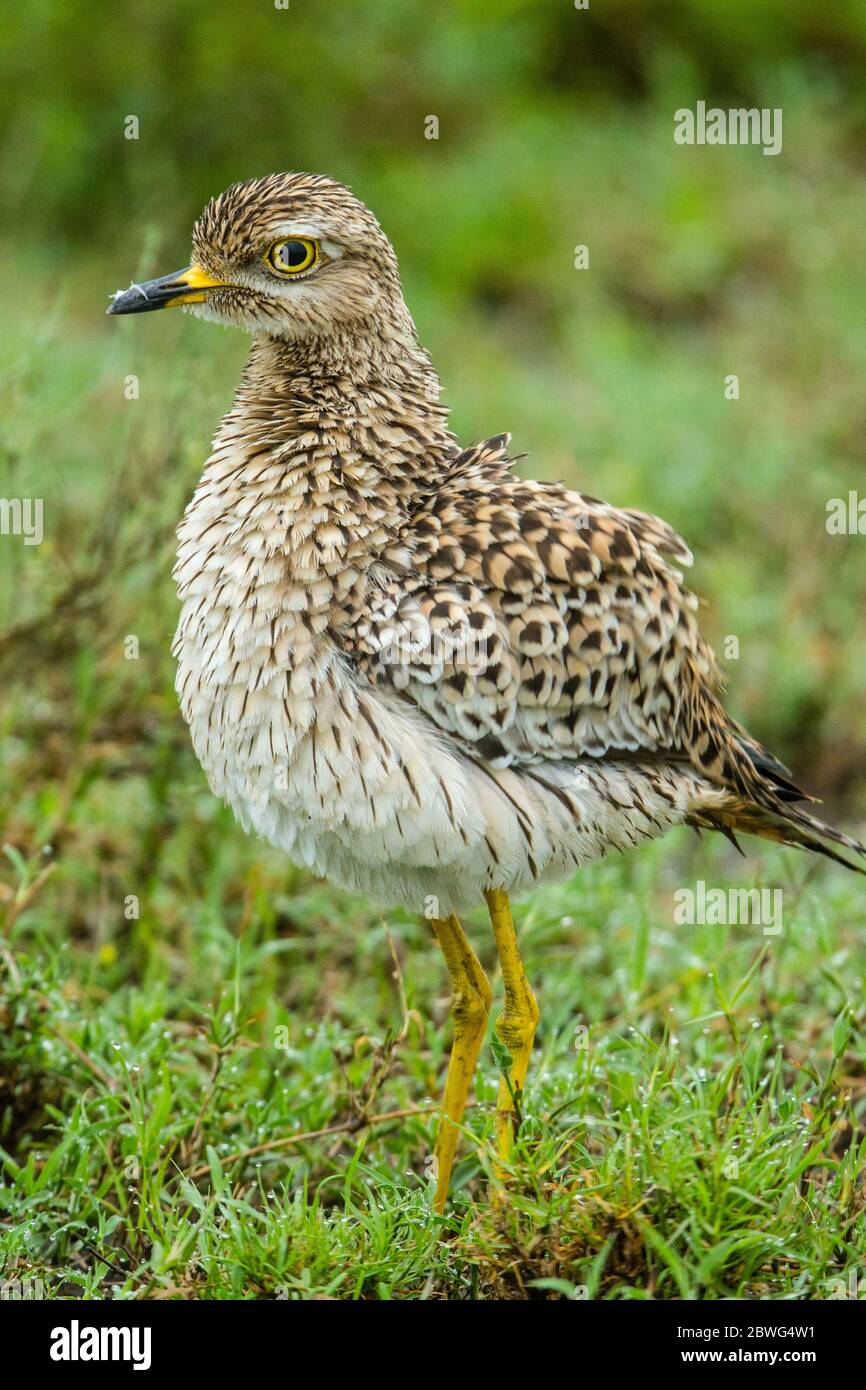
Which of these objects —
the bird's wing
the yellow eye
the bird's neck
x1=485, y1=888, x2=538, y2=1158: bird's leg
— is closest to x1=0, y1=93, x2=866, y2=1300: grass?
x1=485, y1=888, x2=538, y2=1158: bird's leg

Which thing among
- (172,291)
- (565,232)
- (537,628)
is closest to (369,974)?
(537,628)

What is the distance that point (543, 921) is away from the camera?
447cm

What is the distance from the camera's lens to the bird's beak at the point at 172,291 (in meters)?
3.55

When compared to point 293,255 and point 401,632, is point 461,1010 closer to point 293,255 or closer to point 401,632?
point 401,632

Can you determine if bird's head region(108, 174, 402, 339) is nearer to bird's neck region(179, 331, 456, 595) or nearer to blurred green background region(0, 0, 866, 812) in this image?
bird's neck region(179, 331, 456, 595)

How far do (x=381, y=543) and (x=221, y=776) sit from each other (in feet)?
1.91

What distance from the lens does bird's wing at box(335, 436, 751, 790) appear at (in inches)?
131

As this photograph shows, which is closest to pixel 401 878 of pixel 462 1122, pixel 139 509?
pixel 462 1122

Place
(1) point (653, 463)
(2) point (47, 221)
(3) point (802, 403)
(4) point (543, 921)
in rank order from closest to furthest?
(4) point (543, 921) < (1) point (653, 463) < (3) point (802, 403) < (2) point (47, 221)

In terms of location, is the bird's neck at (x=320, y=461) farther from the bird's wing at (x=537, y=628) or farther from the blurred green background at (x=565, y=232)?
the blurred green background at (x=565, y=232)

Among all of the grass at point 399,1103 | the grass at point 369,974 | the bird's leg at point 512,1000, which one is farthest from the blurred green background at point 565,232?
the bird's leg at point 512,1000

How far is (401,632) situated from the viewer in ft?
10.9
